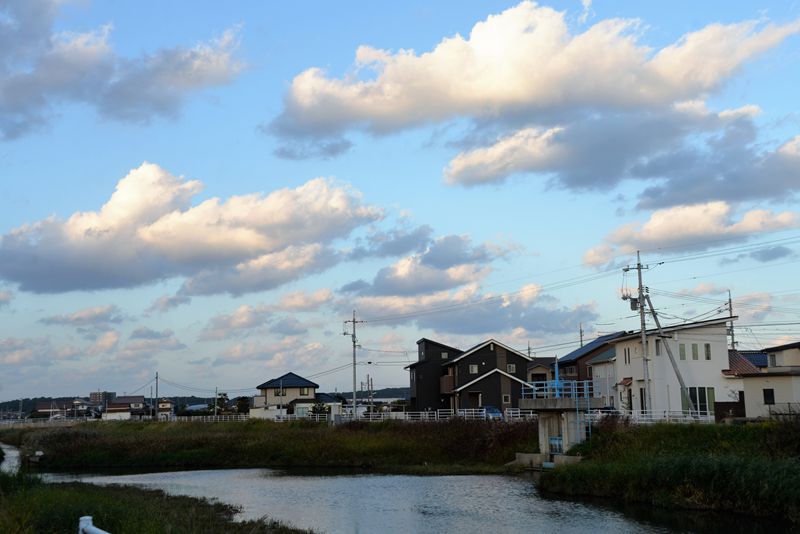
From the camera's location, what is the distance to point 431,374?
72375mm

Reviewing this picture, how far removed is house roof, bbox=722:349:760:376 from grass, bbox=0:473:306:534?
33.4 metres

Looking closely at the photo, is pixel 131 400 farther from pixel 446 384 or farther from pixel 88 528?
pixel 88 528

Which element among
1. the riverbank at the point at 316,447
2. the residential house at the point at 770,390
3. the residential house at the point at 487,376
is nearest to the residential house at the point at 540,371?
the residential house at the point at 487,376

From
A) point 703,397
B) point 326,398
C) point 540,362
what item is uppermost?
point 540,362

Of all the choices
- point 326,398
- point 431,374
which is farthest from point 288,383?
point 431,374

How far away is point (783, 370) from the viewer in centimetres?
3769

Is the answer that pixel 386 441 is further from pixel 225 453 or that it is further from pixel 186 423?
pixel 186 423

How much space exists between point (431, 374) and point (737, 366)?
30.3 metres

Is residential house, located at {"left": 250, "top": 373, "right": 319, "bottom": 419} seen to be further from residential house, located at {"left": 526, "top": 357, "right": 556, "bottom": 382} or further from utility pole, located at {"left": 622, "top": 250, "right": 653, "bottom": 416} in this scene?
utility pole, located at {"left": 622, "top": 250, "right": 653, "bottom": 416}

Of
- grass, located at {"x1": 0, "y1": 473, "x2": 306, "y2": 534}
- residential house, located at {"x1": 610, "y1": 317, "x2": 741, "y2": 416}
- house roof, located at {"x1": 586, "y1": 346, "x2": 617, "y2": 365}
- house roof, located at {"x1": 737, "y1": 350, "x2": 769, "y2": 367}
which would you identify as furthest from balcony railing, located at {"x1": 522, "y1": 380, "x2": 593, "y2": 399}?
house roof, located at {"x1": 586, "y1": 346, "x2": 617, "y2": 365}

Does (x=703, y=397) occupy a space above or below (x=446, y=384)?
below

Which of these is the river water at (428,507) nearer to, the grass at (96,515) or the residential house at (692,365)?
the grass at (96,515)

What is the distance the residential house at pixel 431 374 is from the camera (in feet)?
236

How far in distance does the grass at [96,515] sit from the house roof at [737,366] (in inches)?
1313
